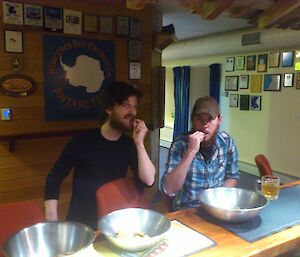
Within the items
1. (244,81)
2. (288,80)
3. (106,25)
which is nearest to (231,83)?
(244,81)

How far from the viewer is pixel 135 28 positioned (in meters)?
3.50

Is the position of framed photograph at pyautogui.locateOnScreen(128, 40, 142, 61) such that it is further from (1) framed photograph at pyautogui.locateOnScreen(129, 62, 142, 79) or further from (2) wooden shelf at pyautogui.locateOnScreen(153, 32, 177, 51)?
(2) wooden shelf at pyautogui.locateOnScreen(153, 32, 177, 51)

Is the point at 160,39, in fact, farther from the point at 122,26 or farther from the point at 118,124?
the point at 118,124

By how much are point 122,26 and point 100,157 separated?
6.29 feet

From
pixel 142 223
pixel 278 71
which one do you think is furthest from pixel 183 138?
pixel 278 71

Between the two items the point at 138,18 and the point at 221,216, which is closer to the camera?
the point at 221,216

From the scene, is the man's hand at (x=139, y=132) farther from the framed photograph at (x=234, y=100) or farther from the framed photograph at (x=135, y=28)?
the framed photograph at (x=234, y=100)

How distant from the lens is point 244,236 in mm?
1337

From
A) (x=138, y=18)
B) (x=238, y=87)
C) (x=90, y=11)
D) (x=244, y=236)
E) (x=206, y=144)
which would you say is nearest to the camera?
(x=244, y=236)

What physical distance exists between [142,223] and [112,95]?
0.87 metres

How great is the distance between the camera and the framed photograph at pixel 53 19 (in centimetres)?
296

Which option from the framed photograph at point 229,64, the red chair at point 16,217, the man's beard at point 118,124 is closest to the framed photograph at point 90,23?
the man's beard at point 118,124

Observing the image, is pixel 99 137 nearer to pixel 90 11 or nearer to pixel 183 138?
pixel 183 138

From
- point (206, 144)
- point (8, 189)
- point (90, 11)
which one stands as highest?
point (90, 11)
